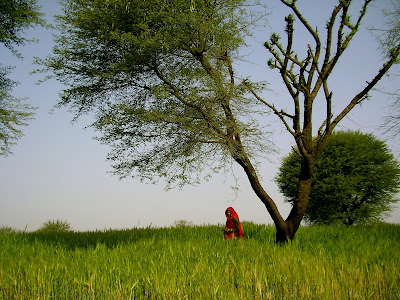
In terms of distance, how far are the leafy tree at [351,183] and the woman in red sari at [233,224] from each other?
10.9m

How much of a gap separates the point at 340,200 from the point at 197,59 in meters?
15.0

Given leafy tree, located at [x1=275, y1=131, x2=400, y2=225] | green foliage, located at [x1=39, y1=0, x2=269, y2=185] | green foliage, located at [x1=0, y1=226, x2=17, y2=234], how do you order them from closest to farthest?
green foliage, located at [x1=39, y1=0, x2=269, y2=185] < green foliage, located at [x1=0, y1=226, x2=17, y2=234] < leafy tree, located at [x1=275, y1=131, x2=400, y2=225]

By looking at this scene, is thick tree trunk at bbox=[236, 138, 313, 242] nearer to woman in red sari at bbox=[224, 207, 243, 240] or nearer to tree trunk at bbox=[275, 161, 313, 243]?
tree trunk at bbox=[275, 161, 313, 243]

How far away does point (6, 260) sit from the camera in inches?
380

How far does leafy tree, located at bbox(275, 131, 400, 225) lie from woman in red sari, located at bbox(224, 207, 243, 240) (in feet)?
35.7

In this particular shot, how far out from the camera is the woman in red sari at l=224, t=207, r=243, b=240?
1277cm

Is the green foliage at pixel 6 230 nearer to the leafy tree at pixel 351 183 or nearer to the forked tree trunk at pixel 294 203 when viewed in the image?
the forked tree trunk at pixel 294 203

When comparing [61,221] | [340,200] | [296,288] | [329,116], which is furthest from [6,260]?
[340,200]

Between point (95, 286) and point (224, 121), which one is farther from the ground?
point (224, 121)

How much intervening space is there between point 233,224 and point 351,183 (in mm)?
11838

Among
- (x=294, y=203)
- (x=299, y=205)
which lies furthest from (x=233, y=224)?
(x=299, y=205)

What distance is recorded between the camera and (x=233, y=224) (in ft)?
42.4

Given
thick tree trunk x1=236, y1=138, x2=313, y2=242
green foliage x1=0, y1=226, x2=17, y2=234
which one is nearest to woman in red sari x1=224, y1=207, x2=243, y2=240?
thick tree trunk x1=236, y1=138, x2=313, y2=242

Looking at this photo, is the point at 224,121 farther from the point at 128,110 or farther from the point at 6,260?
the point at 6,260
